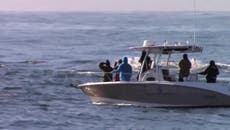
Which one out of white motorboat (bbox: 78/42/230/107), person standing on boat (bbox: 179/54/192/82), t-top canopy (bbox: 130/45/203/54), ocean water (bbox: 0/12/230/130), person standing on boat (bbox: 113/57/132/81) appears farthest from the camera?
person standing on boat (bbox: 179/54/192/82)

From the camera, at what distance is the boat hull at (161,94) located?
1069 inches

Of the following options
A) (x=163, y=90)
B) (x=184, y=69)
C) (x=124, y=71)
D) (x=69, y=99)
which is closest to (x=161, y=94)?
(x=163, y=90)

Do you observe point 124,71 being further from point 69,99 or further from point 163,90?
point 69,99

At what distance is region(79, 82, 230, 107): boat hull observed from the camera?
27.2 m

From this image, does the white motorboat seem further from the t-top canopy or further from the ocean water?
the ocean water

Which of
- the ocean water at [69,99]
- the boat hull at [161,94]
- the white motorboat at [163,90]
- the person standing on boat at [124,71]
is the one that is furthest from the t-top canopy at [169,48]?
the ocean water at [69,99]

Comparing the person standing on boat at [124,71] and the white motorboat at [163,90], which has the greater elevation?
the person standing on boat at [124,71]

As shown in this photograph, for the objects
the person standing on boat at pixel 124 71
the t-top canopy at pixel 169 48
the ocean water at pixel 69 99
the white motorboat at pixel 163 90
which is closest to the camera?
the ocean water at pixel 69 99

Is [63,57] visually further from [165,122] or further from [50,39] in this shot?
[165,122]

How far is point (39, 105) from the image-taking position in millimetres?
28984

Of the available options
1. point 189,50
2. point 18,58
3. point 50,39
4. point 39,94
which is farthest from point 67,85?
point 50,39

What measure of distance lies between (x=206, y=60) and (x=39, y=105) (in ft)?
80.2

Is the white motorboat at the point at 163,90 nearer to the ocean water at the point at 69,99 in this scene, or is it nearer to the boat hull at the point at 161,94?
the boat hull at the point at 161,94

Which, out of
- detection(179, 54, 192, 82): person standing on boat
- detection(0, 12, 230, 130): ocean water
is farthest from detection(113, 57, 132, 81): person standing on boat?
detection(179, 54, 192, 82): person standing on boat
